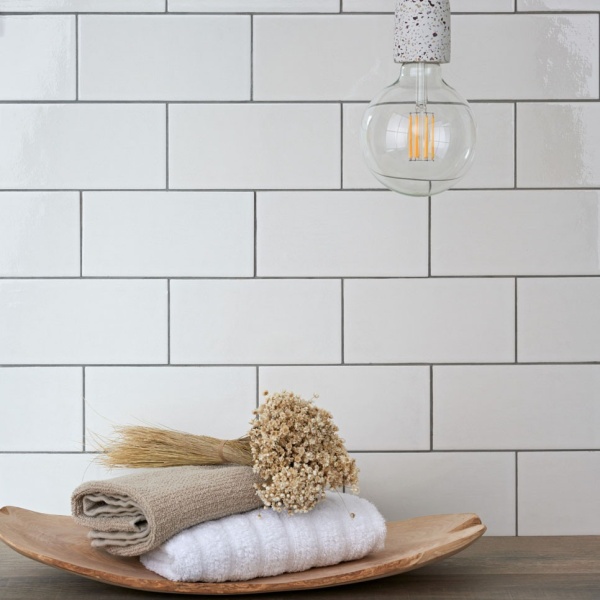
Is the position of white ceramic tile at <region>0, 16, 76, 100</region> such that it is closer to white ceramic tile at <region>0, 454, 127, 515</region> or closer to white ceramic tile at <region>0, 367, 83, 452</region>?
white ceramic tile at <region>0, 367, 83, 452</region>

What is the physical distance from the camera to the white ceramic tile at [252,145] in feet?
3.90

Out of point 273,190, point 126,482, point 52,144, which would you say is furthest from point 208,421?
point 52,144

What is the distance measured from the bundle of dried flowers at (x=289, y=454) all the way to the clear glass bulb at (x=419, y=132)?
33cm

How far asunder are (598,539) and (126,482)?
71cm

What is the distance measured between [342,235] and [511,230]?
0.26 metres

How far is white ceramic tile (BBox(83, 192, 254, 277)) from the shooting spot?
1.19m

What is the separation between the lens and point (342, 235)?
3.93 ft

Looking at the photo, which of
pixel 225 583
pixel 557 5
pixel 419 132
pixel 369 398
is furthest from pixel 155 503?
pixel 557 5

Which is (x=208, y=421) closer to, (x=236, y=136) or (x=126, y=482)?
(x=126, y=482)

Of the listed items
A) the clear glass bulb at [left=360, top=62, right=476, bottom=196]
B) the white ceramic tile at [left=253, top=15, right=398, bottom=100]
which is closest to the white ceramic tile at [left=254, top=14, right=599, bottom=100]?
the white ceramic tile at [left=253, top=15, right=398, bottom=100]

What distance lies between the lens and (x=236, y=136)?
119cm

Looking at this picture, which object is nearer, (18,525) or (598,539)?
(18,525)

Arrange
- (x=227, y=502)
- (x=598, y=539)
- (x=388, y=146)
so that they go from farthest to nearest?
1. (x=598, y=539)
2. (x=227, y=502)
3. (x=388, y=146)

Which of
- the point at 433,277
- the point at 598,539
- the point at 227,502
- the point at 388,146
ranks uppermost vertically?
the point at 388,146
